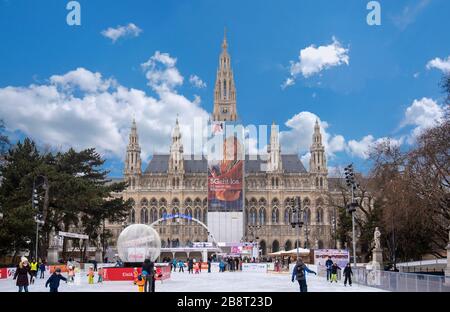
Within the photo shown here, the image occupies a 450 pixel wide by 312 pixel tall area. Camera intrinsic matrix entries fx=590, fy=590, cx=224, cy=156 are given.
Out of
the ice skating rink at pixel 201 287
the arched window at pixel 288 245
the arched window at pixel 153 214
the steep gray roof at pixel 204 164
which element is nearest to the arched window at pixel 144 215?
the arched window at pixel 153 214

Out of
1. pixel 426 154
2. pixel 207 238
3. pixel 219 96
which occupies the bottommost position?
pixel 207 238

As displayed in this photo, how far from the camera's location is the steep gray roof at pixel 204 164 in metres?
128

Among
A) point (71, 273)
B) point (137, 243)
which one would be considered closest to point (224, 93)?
point (137, 243)

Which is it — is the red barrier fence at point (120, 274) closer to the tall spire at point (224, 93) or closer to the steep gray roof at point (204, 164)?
the steep gray roof at point (204, 164)

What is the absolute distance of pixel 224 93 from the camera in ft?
451

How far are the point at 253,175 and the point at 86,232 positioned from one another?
59.4 meters

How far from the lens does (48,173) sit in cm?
5841

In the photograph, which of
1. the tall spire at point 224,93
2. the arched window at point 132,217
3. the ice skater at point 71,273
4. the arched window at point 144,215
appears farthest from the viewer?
the tall spire at point 224,93

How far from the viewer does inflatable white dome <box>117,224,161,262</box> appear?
39.4 meters

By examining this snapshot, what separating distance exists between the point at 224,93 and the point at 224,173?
114ft

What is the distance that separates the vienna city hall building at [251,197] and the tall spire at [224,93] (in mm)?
13838

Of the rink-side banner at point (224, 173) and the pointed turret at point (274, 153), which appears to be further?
the pointed turret at point (274, 153)
